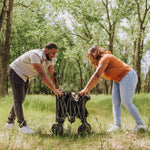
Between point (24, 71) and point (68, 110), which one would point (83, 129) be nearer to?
point (68, 110)

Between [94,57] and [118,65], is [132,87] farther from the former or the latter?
[94,57]

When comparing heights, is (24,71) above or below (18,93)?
above

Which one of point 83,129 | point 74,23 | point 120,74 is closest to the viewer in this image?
point 83,129

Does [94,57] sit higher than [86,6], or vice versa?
[86,6]

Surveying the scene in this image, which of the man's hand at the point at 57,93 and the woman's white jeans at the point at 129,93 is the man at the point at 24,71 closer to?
the man's hand at the point at 57,93

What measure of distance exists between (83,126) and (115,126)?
0.78 metres

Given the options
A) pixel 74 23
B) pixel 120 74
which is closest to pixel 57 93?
pixel 120 74

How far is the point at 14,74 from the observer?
3545 mm

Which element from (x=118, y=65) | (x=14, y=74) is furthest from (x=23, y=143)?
(x=118, y=65)

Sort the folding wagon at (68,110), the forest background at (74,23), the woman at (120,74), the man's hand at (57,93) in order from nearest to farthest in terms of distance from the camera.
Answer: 1. the man's hand at (57,93)
2. the folding wagon at (68,110)
3. the woman at (120,74)
4. the forest background at (74,23)

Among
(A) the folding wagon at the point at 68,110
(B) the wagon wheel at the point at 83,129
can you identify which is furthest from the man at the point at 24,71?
(B) the wagon wheel at the point at 83,129

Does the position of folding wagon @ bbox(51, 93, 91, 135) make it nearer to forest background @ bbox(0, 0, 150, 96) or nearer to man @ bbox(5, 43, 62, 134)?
man @ bbox(5, 43, 62, 134)

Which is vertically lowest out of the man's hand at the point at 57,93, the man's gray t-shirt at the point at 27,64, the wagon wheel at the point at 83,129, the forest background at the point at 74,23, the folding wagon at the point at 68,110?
the wagon wheel at the point at 83,129

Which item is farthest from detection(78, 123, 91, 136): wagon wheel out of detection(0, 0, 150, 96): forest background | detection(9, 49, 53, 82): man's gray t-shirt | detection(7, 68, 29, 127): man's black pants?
detection(0, 0, 150, 96): forest background
